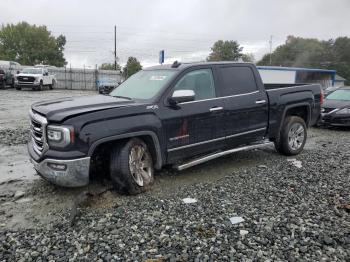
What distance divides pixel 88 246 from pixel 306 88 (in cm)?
570

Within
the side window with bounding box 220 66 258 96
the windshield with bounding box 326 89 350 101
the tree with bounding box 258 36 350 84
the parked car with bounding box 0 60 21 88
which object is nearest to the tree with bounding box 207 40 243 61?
the tree with bounding box 258 36 350 84

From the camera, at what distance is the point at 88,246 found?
355 cm

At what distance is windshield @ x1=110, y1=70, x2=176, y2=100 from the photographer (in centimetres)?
538

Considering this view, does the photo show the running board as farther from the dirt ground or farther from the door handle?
Result: the door handle

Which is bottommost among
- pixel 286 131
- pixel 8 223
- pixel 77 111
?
pixel 8 223

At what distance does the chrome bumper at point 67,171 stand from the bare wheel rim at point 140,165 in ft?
2.10

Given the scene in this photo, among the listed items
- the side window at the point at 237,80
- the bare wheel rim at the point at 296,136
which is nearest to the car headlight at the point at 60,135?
the side window at the point at 237,80

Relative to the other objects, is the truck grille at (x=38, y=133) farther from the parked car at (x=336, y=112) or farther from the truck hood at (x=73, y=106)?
the parked car at (x=336, y=112)

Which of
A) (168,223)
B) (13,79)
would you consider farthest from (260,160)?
(13,79)

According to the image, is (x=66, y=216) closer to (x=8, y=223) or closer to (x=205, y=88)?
(x=8, y=223)

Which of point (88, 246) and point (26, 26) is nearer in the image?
point (88, 246)

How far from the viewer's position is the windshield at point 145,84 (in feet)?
17.6

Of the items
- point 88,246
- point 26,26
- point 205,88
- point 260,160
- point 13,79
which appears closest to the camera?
point 88,246

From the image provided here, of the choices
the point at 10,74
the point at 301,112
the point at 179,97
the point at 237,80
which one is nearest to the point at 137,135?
the point at 179,97
